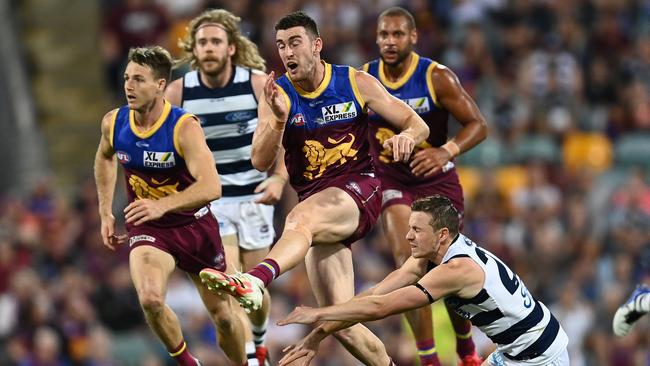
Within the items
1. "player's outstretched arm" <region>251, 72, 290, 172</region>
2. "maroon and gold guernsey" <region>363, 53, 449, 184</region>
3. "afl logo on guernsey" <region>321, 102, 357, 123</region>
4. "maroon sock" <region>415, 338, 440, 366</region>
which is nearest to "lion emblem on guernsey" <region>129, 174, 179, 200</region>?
"player's outstretched arm" <region>251, 72, 290, 172</region>

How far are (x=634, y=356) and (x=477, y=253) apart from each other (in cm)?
674

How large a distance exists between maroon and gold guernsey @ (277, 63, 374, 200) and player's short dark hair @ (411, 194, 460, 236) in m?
0.62

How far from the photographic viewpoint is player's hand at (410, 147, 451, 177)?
395 inches

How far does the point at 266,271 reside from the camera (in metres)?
8.70

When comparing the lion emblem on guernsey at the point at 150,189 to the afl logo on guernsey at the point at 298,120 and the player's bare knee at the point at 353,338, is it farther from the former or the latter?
the player's bare knee at the point at 353,338

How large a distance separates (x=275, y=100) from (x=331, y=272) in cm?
145

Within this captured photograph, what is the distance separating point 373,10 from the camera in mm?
20531

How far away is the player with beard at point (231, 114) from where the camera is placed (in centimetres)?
1056

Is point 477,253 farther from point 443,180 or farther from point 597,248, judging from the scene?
point 597,248

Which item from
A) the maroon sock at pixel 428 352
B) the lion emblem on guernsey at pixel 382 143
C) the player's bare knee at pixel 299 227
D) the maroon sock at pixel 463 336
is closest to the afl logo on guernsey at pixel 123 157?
the player's bare knee at pixel 299 227

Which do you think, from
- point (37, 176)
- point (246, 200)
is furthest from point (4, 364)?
point (246, 200)

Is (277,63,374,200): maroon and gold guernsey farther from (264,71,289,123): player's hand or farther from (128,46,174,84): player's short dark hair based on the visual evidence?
(128,46,174,84): player's short dark hair

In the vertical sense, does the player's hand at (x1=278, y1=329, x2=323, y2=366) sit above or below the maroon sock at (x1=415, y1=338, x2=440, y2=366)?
above

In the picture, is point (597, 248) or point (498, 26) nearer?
point (597, 248)
